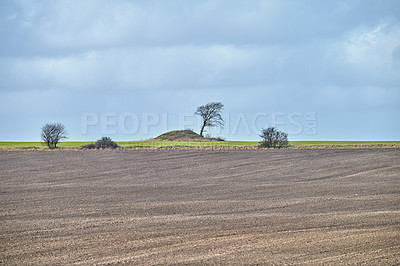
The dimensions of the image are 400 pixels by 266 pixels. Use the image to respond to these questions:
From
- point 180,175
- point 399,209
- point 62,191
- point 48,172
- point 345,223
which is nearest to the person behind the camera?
point 345,223

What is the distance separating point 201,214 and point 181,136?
50162 millimetres

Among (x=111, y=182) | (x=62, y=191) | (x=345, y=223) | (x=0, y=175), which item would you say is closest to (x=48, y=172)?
(x=0, y=175)

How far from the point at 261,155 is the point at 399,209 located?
71.4ft

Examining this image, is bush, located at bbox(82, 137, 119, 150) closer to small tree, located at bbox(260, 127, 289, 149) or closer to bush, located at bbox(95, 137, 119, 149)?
bush, located at bbox(95, 137, 119, 149)

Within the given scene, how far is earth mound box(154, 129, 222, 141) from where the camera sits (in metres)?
62.0

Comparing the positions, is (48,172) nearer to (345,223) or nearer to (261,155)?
(261,155)

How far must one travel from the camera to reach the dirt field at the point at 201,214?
919 centimetres

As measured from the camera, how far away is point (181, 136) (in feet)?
209

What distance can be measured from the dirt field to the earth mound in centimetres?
3294

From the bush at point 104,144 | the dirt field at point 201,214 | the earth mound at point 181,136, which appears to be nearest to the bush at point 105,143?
the bush at point 104,144

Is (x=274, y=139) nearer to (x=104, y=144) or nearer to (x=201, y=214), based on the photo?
(x=104, y=144)

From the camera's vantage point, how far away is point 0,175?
25.8 m

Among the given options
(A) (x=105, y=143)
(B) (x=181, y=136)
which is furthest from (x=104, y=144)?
(B) (x=181, y=136)

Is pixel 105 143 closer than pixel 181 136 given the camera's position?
Yes
